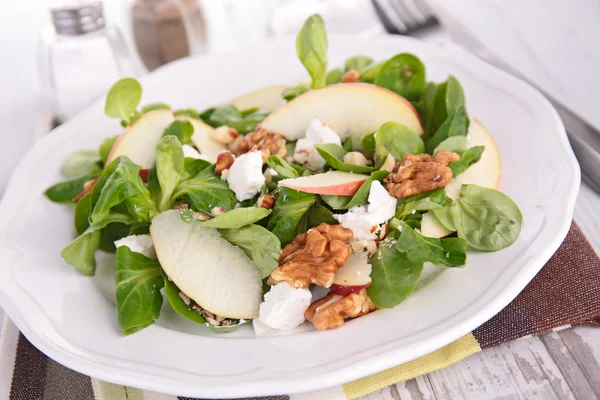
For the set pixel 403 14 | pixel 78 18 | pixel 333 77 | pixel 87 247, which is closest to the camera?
pixel 87 247

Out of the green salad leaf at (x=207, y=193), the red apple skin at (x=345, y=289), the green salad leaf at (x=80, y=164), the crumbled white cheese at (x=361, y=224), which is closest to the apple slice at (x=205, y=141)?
the green salad leaf at (x=207, y=193)

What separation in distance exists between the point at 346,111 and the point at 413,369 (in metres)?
0.86

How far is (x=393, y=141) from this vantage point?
1.81 metres

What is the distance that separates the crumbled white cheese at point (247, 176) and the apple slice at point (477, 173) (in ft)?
1.56

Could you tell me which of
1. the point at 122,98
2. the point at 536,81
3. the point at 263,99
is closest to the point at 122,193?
the point at 122,98

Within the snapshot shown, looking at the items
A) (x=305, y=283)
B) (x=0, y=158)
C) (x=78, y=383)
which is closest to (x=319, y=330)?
(x=305, y=283)

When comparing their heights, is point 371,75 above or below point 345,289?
above

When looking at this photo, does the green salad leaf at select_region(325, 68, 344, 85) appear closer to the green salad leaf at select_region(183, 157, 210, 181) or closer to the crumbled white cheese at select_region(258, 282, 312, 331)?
the green salad leaf at select_region(183, 157, 210, 181)

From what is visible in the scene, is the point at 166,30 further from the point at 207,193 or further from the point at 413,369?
the point at 413,369

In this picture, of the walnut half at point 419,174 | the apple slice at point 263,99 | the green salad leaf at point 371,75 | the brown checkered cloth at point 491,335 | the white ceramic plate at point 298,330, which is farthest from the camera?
the apple slice at point 263,99

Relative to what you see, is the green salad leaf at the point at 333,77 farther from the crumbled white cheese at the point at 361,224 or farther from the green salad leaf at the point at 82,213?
the green salad leaf at the point at 82,213

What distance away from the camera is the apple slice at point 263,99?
2299 millimetres

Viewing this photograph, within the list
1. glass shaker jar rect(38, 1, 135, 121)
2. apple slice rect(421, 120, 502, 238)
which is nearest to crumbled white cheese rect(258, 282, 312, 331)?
apple slice rect(421, 120, 502, 238)

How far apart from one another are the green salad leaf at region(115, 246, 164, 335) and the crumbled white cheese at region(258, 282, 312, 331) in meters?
0.29
